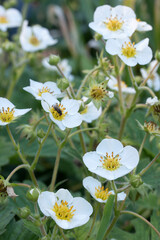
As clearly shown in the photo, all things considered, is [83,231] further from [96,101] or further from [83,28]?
[83,28]

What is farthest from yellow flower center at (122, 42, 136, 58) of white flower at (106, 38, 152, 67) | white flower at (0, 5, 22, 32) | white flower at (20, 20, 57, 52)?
white flower at (0, 5, 22, 32)

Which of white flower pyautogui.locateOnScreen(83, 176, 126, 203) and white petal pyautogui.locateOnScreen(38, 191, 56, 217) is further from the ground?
white petal pyautogui.locateOnScreen(38, 191, 56, 217)

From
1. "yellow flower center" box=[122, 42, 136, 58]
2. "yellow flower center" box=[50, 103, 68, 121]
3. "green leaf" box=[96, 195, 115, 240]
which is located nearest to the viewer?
"green leaf" box=[96, 195, 115, 240]

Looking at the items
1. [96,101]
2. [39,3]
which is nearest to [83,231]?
[96,101]

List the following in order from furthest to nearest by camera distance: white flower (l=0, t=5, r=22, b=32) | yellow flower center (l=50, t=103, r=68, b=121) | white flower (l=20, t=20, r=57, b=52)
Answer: white flower (l=0, t=5, r=22, b=32) → white flower (l=20, t=20, r=57, b=52) → yellow flower center (l=50, t=103, r=68, b=121)

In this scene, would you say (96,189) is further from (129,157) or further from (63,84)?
(63,84)

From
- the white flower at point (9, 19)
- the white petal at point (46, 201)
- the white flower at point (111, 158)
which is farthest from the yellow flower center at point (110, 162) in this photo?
the white flower at point (9, 19)

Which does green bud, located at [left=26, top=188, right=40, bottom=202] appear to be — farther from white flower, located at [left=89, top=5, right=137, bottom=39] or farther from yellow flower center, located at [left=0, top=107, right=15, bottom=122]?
white flower, located at [left=89, top=5, right=137, bottom=39]

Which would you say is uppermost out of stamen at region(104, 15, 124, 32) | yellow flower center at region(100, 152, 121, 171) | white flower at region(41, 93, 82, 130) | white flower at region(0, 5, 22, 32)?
stamen at region(104, 15, 124, 32)
